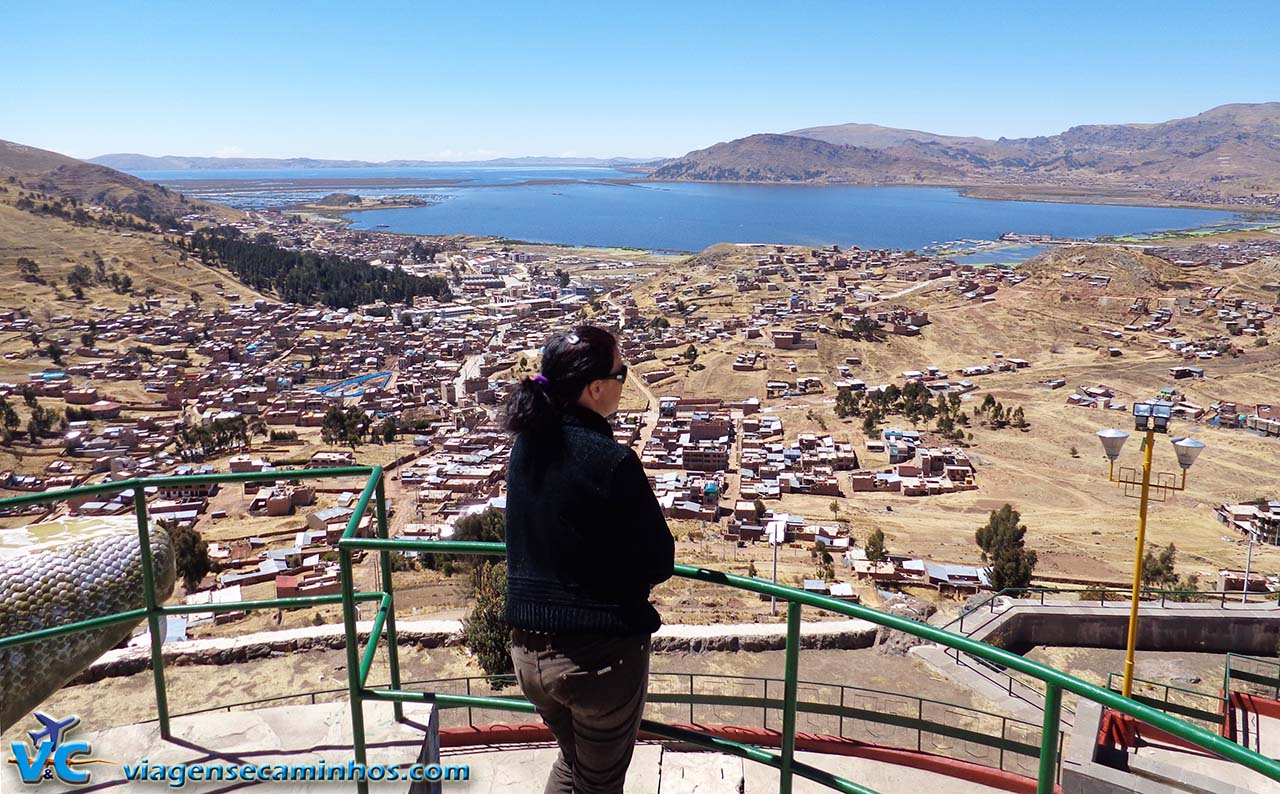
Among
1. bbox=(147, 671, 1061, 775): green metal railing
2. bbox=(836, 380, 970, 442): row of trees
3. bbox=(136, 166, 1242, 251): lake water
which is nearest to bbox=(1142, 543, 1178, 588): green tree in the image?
bbox=(147, 671, 1061, 775): green metal railing

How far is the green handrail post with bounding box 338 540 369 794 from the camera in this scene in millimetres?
1798

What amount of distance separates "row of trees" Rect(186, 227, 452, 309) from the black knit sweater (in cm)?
5400

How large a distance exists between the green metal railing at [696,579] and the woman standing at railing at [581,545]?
0.17m

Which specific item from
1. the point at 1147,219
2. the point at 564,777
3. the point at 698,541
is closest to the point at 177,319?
the point at 698,541

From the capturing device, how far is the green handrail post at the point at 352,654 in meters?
1.80

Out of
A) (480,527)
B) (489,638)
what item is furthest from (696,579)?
(480,527)

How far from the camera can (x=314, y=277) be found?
Result: 56.6 m

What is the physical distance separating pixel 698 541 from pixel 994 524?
19.2ft

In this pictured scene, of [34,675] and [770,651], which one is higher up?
[34,675]

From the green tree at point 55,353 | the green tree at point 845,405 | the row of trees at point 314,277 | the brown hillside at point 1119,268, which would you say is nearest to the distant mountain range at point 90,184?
the row of trees at point 314,277

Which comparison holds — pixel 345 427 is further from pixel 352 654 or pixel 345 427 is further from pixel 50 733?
pixel 352 654

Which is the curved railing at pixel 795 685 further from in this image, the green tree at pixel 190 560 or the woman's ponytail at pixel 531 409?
the green tree at pixel 190 560

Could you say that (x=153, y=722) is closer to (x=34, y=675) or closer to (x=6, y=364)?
(x=34, y=675)

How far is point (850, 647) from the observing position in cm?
629
